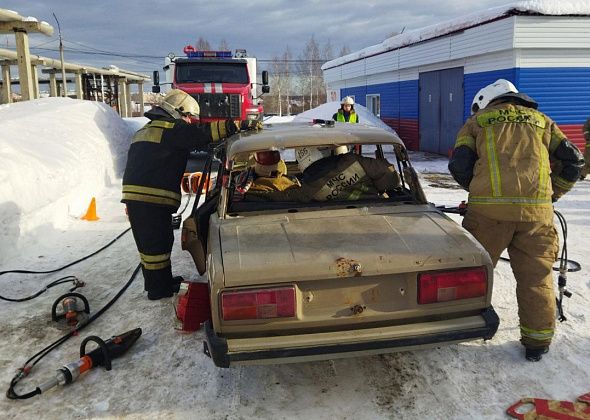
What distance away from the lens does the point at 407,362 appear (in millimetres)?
3428

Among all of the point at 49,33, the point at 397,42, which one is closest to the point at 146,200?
the point at 49,33

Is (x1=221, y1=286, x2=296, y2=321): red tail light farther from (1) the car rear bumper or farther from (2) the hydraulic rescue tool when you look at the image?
(2) the hydraulic rescue tool

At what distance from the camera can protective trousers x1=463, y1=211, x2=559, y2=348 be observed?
3.26 metres

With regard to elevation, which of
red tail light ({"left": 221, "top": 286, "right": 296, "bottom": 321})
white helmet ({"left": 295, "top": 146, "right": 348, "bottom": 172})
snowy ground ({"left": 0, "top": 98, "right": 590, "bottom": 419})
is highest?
white helmet ({"left": 295, "top": 146, "right": 348, "bottom": 172})

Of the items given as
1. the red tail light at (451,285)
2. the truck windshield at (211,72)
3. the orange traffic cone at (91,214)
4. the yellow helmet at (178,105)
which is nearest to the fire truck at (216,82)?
the truck windshield at (211,72)

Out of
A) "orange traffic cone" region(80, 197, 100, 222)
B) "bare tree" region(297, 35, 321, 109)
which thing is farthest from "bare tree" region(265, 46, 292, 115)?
"orange traffic cone" region(80, 197, 100, 222)

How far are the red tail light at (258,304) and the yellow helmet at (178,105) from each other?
2446mm

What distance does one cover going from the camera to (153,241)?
4.49 m

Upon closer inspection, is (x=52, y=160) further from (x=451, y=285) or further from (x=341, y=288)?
(x=451, y=285)

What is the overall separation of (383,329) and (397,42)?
17585mm

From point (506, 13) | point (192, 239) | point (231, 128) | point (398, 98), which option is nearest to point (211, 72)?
point (506, 13)

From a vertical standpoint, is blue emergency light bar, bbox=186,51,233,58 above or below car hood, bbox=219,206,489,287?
above

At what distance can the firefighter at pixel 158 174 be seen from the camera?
436 cm

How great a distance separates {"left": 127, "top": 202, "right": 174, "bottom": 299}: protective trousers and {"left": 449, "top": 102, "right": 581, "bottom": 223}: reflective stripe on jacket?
2.56 metres
